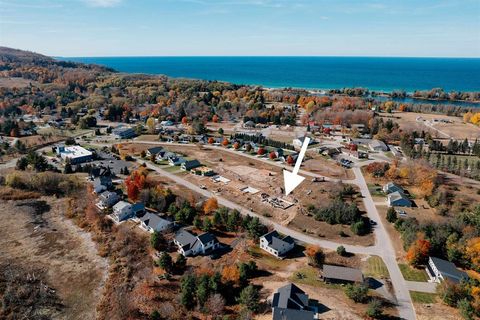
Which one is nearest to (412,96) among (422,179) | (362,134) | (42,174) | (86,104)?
(362,134)

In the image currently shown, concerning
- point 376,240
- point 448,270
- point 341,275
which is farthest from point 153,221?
point 448,270

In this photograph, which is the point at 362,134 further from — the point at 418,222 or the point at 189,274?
the point at 189,274

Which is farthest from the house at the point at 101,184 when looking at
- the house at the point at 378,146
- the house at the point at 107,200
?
the house at the point at 378,146

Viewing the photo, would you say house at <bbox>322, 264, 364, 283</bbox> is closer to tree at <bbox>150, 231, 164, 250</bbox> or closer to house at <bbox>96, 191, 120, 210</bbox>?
tree at <bbox>150, 231, 164, 250</bbox>

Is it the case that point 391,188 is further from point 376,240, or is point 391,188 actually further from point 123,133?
point 123,133

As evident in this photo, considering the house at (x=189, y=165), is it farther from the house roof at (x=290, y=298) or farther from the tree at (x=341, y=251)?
the house roof at (x=290, y=298)

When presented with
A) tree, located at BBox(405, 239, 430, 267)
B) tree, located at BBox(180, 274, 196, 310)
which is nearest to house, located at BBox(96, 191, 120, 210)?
tree, located at BBox(180, 274, 196, 310)

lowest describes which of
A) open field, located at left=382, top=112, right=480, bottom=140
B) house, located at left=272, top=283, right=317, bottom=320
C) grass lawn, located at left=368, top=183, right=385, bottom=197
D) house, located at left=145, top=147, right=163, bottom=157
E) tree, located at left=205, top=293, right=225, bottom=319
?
tree, located at left=205, top=293, right=225, bottom=319
